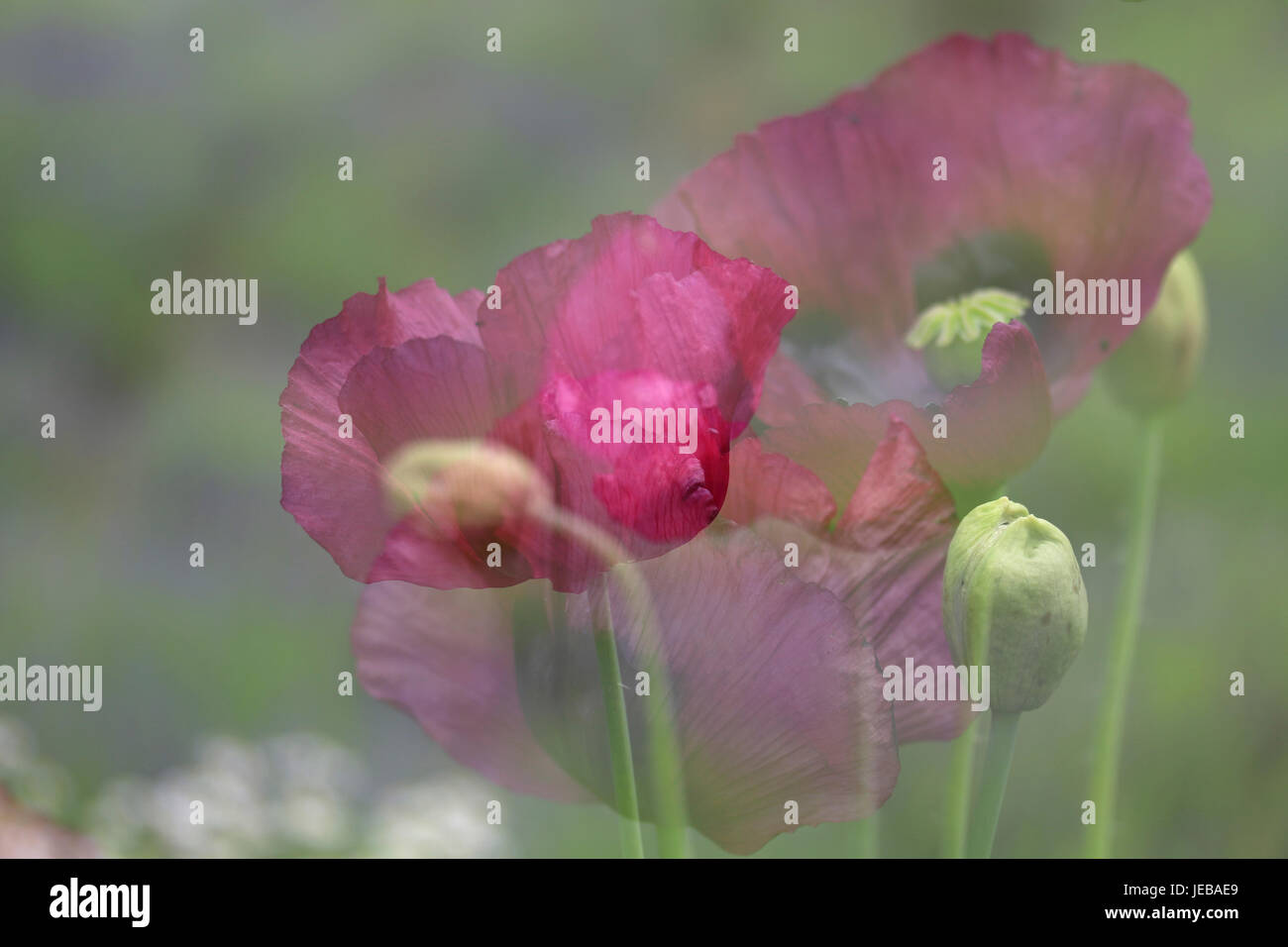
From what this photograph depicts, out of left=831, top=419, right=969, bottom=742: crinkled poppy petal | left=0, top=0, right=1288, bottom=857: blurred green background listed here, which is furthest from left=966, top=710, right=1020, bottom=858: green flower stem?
left=0, top=0, right=1288, bottom=857: blurred green background

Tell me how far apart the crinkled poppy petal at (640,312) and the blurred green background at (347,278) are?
162 mm

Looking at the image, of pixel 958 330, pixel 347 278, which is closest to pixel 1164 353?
pixel 958 330

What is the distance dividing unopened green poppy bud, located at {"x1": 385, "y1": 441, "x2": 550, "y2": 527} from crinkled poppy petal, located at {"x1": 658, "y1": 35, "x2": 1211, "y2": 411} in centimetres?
6

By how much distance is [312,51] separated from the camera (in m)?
0.50

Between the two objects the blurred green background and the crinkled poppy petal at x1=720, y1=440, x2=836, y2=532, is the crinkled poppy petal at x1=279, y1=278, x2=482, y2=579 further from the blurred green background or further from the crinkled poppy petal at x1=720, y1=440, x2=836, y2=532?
the blurred green background

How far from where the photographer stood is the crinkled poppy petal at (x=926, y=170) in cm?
18

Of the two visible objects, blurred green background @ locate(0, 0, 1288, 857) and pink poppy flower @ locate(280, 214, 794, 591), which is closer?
pink poppy flower @ locate(280, 214, 794, 591)

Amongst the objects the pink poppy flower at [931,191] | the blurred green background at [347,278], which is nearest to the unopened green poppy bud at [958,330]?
the pink poppy flower at [931,191]

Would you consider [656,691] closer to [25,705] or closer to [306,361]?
[306,361]

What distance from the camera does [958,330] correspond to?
7.1 inches

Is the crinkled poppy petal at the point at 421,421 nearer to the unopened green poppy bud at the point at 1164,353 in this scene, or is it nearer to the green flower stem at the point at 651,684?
the green flower stem at the point at 651,684

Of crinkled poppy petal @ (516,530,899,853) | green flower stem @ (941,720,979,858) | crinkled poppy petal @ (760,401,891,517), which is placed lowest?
green flower stem @ (941,720,979,858)

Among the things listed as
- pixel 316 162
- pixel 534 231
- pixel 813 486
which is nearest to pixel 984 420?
pixel 813 486

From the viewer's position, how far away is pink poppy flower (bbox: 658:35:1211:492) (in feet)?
0.58
